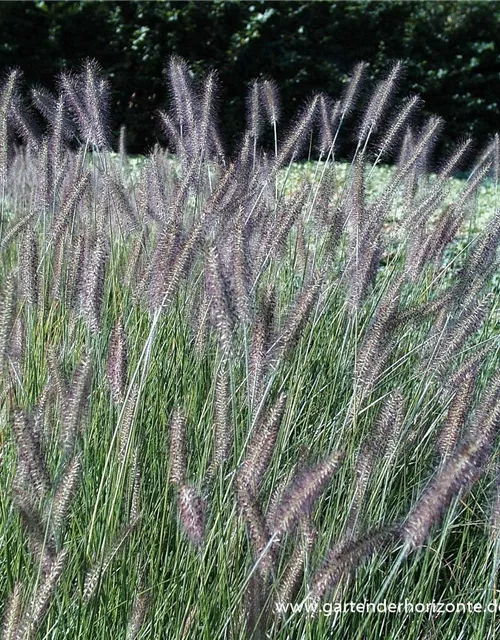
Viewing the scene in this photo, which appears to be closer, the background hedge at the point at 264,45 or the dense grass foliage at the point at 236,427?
the dense grass foliage at the point at 236,427

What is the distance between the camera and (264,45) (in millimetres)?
9023

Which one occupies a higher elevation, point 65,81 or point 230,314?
point 65,81

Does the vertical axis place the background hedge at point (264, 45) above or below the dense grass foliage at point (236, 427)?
above

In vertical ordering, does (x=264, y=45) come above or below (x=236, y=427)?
above

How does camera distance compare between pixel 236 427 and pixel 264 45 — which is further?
pixel 264 45

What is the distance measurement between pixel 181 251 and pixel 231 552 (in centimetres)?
63

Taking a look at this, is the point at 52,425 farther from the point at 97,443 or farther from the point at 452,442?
the point at 452,442

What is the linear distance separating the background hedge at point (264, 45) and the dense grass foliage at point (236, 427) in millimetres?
5647

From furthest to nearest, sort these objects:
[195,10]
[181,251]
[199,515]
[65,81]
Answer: [195,10] → [65,81] → [181,251] → [199,515]

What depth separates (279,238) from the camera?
92.6 inches

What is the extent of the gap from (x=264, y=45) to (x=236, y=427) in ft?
25.1

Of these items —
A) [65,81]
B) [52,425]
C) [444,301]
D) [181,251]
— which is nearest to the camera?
[181,251]

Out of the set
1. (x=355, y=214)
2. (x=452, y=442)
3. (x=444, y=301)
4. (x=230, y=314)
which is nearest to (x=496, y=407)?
(x=452, y=442)

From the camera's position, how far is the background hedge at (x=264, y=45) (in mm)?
8570
